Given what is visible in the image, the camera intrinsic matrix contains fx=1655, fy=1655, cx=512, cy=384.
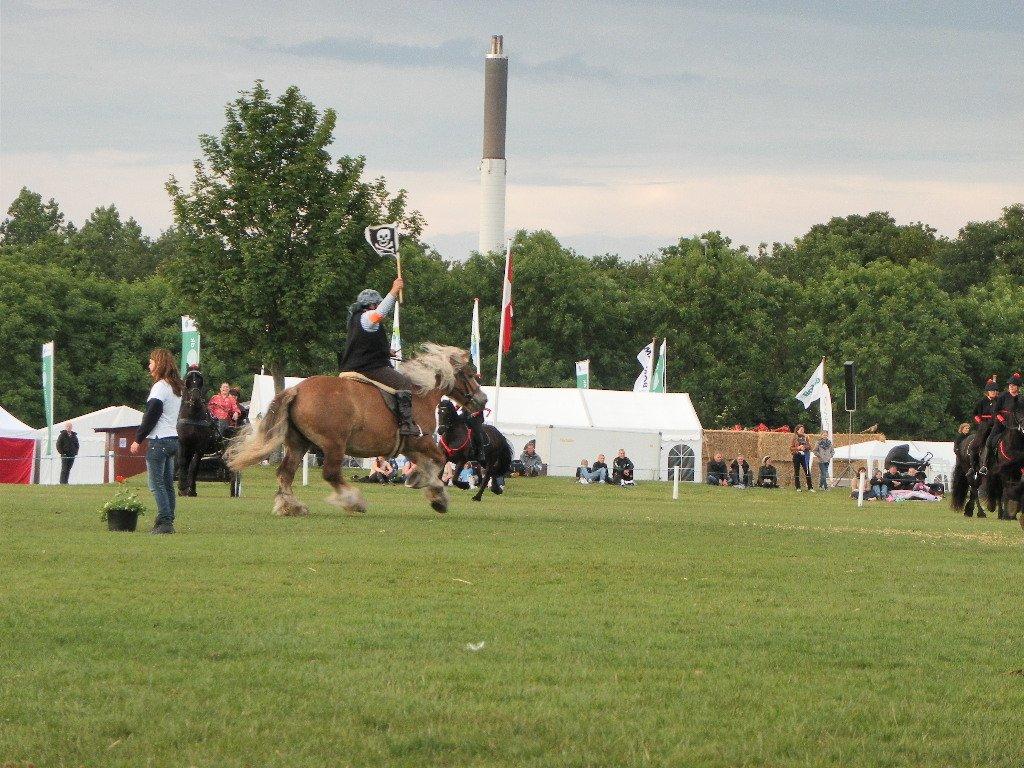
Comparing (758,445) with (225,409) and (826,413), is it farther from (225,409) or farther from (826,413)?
(225,409)

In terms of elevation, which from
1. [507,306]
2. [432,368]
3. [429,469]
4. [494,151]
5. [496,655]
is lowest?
[496,655]

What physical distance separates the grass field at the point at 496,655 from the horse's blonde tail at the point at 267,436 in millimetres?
3567

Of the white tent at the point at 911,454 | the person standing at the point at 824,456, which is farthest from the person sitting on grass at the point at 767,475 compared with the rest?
the white tent at the point at 911,454

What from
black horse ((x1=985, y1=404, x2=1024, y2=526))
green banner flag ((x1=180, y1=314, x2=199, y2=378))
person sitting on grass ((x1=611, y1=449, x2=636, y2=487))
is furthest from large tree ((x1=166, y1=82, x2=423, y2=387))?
black horse ((x1=985, y1=404, x2=1024, y2=526))

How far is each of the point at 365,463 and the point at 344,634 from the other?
180 feet

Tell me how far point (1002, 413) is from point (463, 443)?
8.69 meters

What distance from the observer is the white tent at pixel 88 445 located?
4856 cm

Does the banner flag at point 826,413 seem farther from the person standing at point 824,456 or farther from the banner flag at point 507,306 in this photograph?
the banner flag at point 507,306

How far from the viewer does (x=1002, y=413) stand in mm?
24703

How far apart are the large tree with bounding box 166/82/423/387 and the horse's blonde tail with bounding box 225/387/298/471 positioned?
27.3 m

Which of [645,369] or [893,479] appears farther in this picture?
[645,369]

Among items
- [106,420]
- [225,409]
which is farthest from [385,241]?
[106,420]

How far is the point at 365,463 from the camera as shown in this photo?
63.4 m

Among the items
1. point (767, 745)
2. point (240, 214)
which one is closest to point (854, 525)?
point (767, 745)
